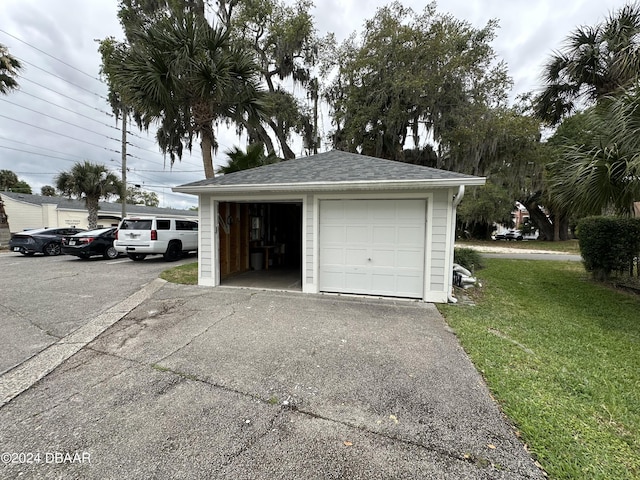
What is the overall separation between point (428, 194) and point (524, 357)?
3.05 metres

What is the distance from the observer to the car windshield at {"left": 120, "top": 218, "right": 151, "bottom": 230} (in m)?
9.98

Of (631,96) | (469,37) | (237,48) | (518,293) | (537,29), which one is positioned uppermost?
(469,37)

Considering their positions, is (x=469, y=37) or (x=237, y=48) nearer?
(x=237, y=48)

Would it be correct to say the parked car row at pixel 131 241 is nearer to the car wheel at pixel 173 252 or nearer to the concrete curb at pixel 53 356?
the car wheel at pixel 173 252

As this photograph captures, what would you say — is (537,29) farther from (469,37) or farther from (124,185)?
(124,185)

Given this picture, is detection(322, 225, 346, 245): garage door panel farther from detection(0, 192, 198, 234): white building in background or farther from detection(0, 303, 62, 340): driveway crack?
detection(0, 192, 198, 234): white building in background

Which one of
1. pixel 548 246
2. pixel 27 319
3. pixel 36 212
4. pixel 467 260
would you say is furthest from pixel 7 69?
pixel 548 246

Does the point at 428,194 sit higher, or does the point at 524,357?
the point at 428,194

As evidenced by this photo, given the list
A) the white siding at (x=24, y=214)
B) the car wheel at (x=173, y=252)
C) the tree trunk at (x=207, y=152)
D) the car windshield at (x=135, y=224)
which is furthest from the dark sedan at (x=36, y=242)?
the white siding at (x=24, y=214)

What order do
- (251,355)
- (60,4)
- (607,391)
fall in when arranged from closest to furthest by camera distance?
1. (607,391)
2. (251,355)
3. (60,4)

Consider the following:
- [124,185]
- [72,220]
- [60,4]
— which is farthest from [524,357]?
[72,220]

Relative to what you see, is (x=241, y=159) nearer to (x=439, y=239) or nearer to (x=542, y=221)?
(x=439, y=239)

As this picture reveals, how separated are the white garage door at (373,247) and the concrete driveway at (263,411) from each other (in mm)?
1794

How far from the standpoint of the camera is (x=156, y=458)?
182 cm
